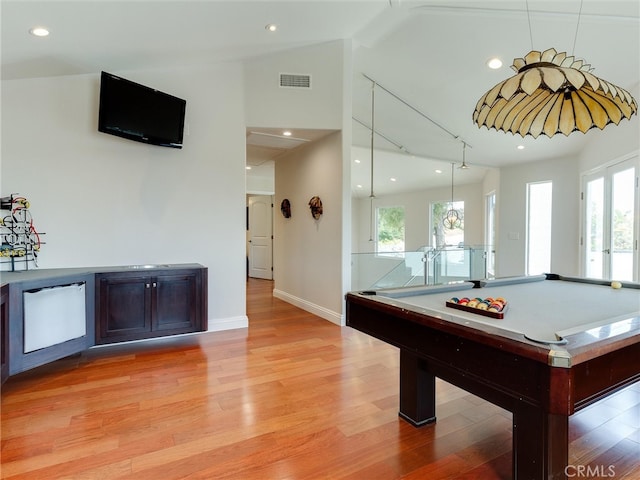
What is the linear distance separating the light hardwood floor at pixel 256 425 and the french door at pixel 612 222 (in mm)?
2551

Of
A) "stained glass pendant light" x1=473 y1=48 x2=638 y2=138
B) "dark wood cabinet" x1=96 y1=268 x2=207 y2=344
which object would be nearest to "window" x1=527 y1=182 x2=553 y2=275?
"stained glass pendant light" x1=473 y1=48 x2=638 y2=138

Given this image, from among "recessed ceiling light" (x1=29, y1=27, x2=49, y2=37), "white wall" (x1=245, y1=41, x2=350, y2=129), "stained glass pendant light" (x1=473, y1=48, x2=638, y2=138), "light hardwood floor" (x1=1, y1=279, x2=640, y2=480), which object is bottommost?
"light hardwood floor" (x1=1, y1=279, x2=640, y2=480)

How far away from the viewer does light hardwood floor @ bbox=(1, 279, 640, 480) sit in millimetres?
1771

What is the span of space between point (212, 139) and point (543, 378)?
396 centimetres

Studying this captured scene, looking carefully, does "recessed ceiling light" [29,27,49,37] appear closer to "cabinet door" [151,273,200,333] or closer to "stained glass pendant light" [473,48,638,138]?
"cabinet door" [151,273,200,333]

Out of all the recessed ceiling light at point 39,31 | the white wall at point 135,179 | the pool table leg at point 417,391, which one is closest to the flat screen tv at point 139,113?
the white wall at point 135,179

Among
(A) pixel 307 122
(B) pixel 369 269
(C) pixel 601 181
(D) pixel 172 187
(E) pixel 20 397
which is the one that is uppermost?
(A) pixel 307 122

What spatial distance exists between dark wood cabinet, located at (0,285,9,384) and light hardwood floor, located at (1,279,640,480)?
268 millimetres

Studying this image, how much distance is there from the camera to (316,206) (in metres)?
4.91

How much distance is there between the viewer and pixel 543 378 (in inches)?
46.3

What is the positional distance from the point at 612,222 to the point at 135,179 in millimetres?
6185

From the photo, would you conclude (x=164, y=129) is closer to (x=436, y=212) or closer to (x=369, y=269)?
(x=369, y=269)

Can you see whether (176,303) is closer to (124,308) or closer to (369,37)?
(124,308)

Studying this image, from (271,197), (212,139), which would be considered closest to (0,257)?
(212,139)
